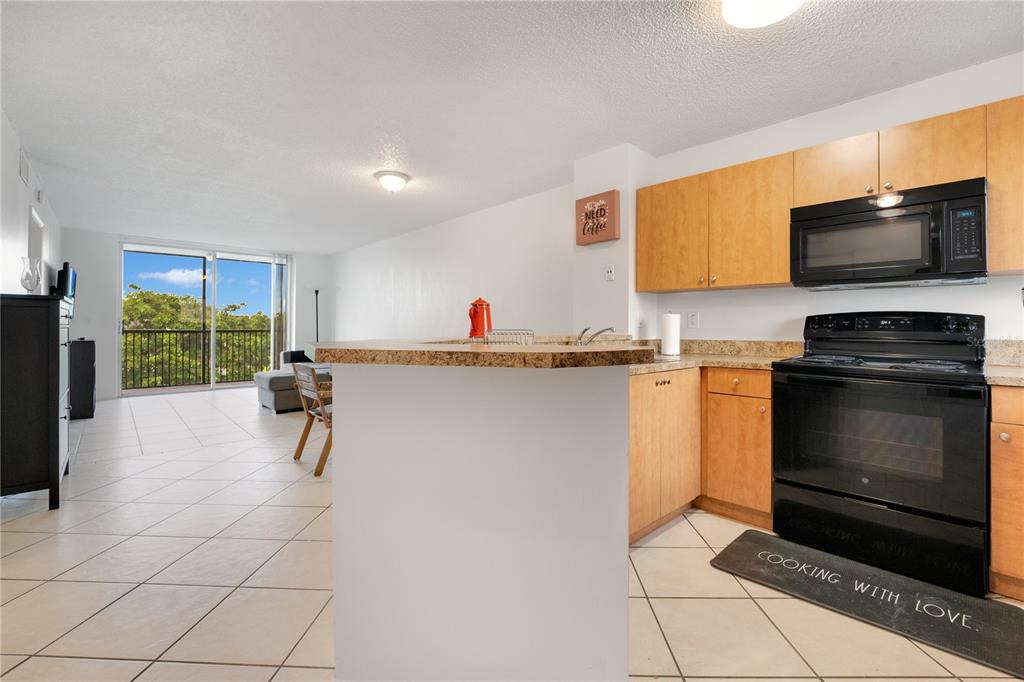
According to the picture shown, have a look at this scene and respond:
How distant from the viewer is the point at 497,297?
192 inches

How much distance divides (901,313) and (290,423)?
5191 millimetres

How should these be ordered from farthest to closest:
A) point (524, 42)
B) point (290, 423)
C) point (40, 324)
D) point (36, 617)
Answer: point (290, 423) < point (40, 324) < point (524, 42) < point (36, 617)

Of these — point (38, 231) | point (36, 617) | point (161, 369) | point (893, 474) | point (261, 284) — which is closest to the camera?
point (36, 617)

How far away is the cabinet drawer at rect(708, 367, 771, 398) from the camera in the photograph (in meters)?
2.33

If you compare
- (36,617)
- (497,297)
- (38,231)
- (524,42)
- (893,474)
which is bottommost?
(36,617)

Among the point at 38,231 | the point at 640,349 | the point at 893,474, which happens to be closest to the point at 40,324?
the point at 38,231

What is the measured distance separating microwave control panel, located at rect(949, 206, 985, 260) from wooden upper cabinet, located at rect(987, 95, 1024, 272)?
8 cm

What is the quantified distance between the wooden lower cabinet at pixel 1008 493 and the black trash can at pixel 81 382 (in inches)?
293

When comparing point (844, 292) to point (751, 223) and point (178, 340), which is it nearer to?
point (751, 223)

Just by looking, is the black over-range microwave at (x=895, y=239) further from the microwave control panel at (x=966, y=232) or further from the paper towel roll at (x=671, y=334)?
the paper towel roll at (x=671, y=334)

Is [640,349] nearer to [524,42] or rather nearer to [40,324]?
[524,42]

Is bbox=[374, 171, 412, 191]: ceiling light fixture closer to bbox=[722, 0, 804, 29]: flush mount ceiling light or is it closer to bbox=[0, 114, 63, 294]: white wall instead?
bbox=[0, 114, 63, 294]: white wall

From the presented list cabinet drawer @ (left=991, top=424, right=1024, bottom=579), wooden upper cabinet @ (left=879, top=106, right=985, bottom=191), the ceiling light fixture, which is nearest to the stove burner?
cabinet drawer @ (left=991, top=424, right=1024, bottom=579)

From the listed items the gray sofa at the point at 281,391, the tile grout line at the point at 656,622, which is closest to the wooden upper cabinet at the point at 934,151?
the tile grout line at the point at 656,622
